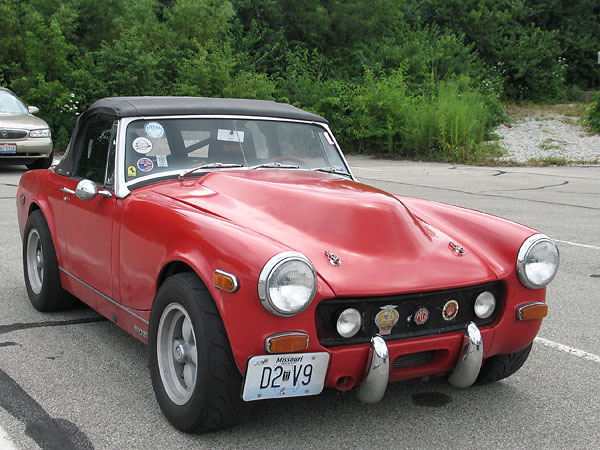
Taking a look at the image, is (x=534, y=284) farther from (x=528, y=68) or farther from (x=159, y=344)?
(x=528, y=68)

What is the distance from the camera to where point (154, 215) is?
11.2 ft

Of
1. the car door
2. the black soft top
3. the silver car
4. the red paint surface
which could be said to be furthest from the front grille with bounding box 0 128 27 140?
the red paint surface

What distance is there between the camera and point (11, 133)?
1322cm

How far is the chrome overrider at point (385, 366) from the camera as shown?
2836 mm

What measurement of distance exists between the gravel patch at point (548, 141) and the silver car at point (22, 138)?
462 inches

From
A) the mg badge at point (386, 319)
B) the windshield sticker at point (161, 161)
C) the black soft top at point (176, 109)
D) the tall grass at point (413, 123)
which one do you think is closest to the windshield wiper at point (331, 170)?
the black soft top at point (176, 109)

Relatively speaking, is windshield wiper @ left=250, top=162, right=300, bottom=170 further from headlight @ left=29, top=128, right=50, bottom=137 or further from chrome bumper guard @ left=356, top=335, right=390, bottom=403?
headlight @ left=29, top=128, right=50, bottom=137

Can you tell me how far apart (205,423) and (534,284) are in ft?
5.29

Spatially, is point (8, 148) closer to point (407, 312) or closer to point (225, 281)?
point (225, 281)

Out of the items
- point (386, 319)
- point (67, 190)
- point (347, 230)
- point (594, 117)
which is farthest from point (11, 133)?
point (594, 117)

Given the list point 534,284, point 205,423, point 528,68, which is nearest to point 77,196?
point 205,423

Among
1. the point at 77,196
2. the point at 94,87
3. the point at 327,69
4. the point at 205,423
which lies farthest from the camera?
the point at 327,69

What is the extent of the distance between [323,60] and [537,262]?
84.6 feet

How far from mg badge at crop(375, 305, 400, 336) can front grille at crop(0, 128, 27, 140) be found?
1191 centimetres
